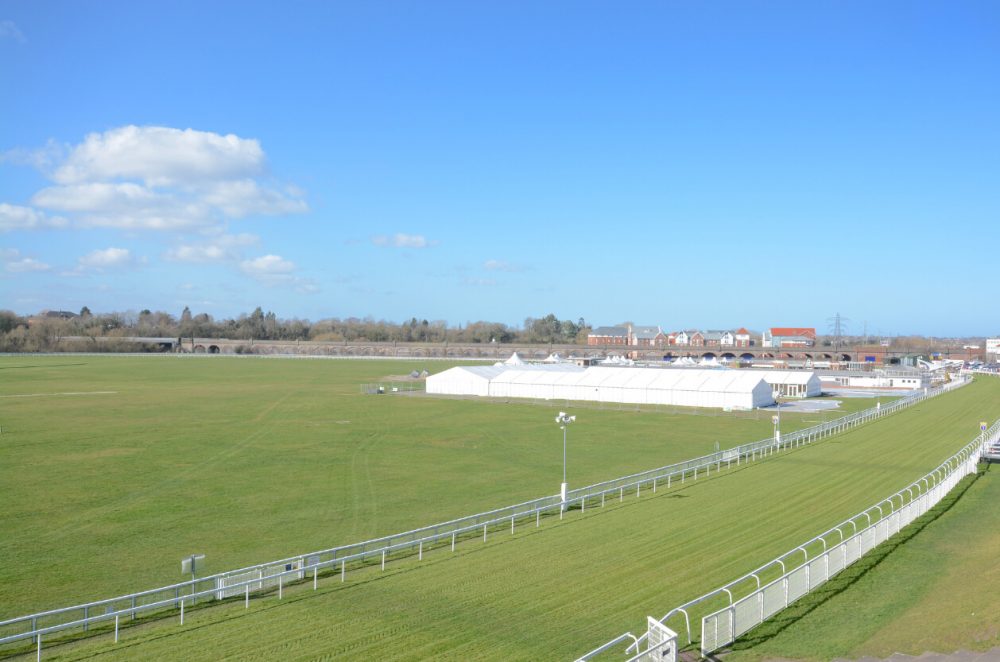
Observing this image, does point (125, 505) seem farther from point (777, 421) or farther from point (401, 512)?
point (777, 421)

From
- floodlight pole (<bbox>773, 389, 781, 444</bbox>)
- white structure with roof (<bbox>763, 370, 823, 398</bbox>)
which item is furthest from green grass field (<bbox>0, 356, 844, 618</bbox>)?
white structure with roof (<bbox>763, 370, 823, 398</bbox>)

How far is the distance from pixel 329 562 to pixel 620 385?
50082 millimetres

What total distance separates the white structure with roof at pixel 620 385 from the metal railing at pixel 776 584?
36.3 meters

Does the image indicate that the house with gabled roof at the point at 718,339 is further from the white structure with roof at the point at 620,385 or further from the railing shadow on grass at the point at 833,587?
the railing shadow on grass at the point at 833,587

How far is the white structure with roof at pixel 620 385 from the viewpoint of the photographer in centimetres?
6106

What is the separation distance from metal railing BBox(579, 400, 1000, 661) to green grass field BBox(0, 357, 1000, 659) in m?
0.79

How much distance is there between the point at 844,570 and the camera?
17.4 m

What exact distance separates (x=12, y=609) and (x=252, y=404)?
45.0 metres

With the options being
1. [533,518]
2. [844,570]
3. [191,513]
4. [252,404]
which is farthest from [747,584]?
[252,404]

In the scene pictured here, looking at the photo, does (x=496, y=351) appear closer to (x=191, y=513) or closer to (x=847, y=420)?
(x=847, y=420)

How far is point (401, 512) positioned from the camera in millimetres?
25078

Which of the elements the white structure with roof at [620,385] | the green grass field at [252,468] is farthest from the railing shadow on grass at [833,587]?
the white structure with roof at [620,385]

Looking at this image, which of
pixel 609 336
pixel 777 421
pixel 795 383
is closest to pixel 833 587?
pixel 777 421

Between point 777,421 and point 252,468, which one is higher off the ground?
point 777,421
